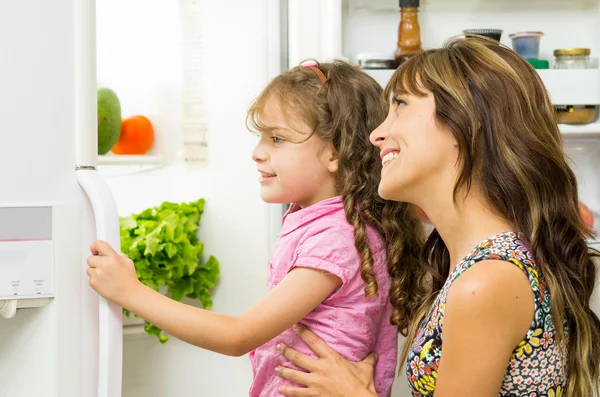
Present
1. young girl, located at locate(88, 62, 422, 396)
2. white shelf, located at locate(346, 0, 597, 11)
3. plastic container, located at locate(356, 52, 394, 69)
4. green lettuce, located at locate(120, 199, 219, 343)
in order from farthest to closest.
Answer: white shelf, located at locate(346, 0, 597, 11) < plastic container, located at locate(356, 52, 394, 69) < green lettuce, located at locate(120, 199, 219, 343) < young girl, located at locate(88, 62, 422, 396)

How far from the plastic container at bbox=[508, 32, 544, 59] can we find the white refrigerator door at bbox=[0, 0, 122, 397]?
1.06m

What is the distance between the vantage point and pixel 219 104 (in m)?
1.68

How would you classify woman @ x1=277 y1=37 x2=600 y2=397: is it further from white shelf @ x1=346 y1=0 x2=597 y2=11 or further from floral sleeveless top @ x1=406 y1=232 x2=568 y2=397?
white shelf @ x1=346 y1=0 x2=597 y2=11

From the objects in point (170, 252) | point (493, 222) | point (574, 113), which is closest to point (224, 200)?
point (170, 252)

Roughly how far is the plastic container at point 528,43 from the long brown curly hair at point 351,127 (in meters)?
0.56

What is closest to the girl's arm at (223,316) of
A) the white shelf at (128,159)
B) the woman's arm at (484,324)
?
the woman's arm at (484,324)

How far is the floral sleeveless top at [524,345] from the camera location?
3.39 feet

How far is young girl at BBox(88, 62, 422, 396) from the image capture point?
1.21 meters

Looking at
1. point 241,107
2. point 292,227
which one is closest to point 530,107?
point 292,227

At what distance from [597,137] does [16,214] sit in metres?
1.43

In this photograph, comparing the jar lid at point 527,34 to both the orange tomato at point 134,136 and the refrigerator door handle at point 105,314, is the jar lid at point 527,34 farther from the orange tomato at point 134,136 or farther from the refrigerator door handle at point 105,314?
the refrigerator door handle at point 105,314

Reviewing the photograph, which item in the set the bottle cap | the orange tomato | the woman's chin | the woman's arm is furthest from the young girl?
the orange tomato

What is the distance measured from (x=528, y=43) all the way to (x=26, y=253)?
4.07ft

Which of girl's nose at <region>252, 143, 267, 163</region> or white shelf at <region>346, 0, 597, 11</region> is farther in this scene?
white shelf at <region>346, 0, 597, 11</region>
